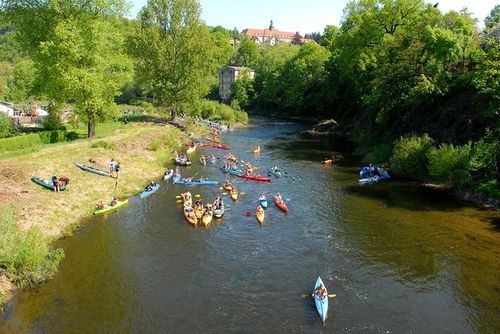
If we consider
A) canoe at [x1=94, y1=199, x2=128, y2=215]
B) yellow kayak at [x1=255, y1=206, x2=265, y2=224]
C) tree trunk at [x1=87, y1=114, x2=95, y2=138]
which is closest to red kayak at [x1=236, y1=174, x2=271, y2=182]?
yellow kayak at [x1=255, y1=206, x2=265, y2=224]

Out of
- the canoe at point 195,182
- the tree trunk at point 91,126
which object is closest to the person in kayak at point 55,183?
the canoe at point 195,182

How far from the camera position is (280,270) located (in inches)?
985

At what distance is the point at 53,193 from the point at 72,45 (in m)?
17.6

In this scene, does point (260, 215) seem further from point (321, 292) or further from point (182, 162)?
point (182, 162)

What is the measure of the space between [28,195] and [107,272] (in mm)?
12119

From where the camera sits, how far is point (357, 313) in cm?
2088

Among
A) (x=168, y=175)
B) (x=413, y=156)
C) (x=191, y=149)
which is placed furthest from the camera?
(x=191, y=149)

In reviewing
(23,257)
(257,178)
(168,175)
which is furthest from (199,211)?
(23,257)

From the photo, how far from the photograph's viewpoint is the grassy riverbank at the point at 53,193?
23.0 m

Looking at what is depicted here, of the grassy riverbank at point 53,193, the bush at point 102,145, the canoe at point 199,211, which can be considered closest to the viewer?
the grassy riverbank at point 53,193

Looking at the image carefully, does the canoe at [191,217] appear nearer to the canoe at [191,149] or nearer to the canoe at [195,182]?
the canoe at [195,182]

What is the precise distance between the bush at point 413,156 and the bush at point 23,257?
3493 cm

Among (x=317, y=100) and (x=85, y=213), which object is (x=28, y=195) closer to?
(x=85, y=213)

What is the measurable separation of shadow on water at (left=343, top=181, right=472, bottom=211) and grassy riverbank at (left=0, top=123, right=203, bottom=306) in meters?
22.3
